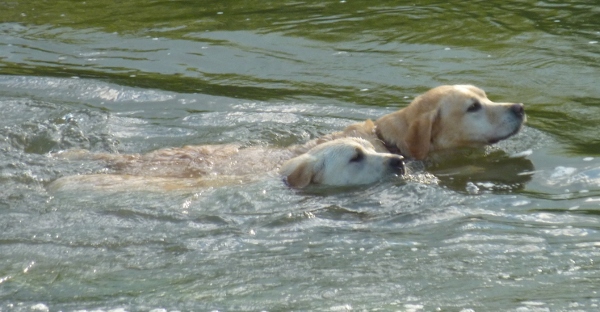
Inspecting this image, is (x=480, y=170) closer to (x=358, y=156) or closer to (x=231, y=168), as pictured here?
(x=358, y=156)

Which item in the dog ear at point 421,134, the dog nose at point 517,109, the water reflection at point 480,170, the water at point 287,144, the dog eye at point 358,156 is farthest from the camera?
the dog ear at point 421,134

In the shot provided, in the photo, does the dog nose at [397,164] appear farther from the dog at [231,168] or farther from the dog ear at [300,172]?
the dog ear at [300,172]

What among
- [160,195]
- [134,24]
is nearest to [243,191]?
[160,195]

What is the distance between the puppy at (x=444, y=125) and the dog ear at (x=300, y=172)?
2.08 feet

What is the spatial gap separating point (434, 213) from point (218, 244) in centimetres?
163

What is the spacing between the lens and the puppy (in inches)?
339

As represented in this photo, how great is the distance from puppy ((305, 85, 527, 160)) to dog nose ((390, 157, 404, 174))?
60cm

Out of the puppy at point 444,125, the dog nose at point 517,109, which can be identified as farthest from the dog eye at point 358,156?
the dog nose at point 517,109

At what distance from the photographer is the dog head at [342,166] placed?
814cm

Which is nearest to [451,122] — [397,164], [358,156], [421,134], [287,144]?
[421,134]

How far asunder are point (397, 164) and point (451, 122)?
919mm

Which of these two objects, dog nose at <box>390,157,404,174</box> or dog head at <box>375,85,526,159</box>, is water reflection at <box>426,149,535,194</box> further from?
dog nose at <box>390,157,404,174</box>

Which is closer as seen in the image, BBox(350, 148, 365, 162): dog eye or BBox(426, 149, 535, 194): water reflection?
BBox(426, 149, 535, 194): water reflection

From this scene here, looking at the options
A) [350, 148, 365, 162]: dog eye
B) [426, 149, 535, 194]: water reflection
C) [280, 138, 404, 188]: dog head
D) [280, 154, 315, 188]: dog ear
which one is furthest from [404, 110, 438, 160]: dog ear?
[280, 154, 315, 188]: dog ear
